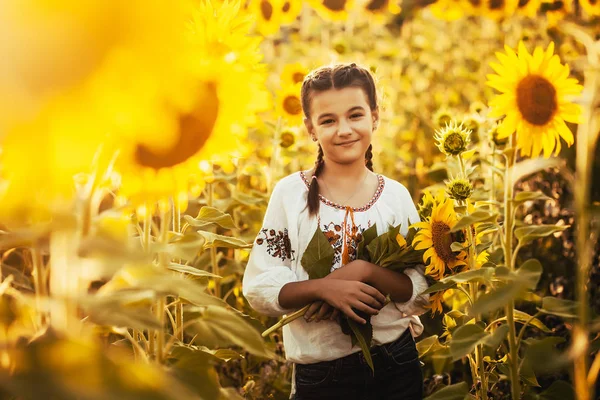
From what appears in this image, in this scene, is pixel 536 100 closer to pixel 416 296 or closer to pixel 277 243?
pixel 416 296

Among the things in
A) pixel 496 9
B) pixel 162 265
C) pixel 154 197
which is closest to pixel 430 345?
pixel 162 265

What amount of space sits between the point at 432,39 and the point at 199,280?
357cm

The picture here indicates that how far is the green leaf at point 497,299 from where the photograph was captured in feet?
3.30

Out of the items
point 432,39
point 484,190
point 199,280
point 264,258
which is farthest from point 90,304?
point 432,39

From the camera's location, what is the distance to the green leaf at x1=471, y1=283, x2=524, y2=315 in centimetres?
100

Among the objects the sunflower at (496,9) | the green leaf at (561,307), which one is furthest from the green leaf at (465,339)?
the sunflower at (496,9)

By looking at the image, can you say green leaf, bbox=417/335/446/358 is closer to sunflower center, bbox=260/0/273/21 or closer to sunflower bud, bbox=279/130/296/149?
sunflower bud, bbox=279/130/296/149

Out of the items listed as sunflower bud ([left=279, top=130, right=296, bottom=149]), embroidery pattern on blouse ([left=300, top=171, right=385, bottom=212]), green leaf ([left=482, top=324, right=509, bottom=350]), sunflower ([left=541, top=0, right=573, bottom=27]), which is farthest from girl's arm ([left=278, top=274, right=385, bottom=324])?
sunflower ([left=541, top=0, right=573, bottom=27])

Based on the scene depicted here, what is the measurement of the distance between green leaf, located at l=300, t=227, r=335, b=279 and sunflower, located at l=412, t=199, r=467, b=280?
7.7 inches

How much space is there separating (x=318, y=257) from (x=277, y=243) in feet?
0.45

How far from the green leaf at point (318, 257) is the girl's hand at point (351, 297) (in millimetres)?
50

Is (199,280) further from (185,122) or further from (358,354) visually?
(185,122)

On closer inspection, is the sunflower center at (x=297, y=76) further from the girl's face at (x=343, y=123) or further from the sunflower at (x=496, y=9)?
the sunflower at (x=496, y=9)

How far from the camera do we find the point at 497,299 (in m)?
1.04
